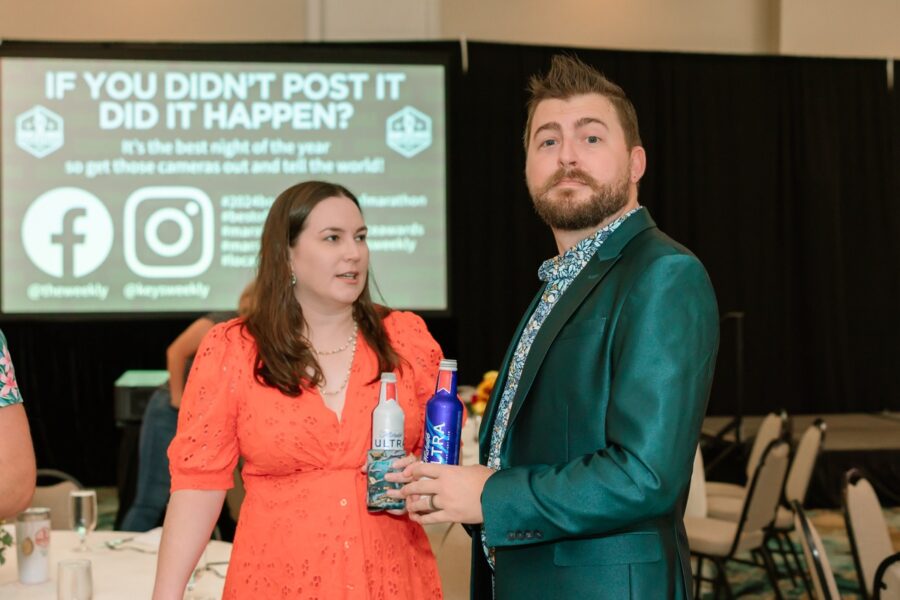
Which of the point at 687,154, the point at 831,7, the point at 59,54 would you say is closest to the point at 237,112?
the point at 59,54

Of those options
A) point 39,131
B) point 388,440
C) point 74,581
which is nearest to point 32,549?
point 74,581

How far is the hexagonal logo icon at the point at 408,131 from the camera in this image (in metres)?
6.44

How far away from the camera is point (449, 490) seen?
1404 mm

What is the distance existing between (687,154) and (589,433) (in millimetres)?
7089

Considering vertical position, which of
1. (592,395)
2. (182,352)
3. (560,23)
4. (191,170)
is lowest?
(182,352)

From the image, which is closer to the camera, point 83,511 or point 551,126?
point 551,126

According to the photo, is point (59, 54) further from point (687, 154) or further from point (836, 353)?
point (836, 353)

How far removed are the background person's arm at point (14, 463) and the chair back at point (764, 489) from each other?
2784mm

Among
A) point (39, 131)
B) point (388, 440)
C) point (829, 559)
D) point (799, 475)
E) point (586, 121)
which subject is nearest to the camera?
point (586, 121)

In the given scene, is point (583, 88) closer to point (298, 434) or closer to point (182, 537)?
point (298, 434)

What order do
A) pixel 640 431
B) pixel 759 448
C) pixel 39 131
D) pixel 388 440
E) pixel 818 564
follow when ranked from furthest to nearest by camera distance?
pixel 39 131 → pixel 759 448 → pixel 818 564 → pixel 388 440 → pixel 640 431

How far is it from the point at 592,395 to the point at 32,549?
1.61 meters

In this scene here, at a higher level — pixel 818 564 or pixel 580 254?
pixel 580 254

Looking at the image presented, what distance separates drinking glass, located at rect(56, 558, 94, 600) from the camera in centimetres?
202
